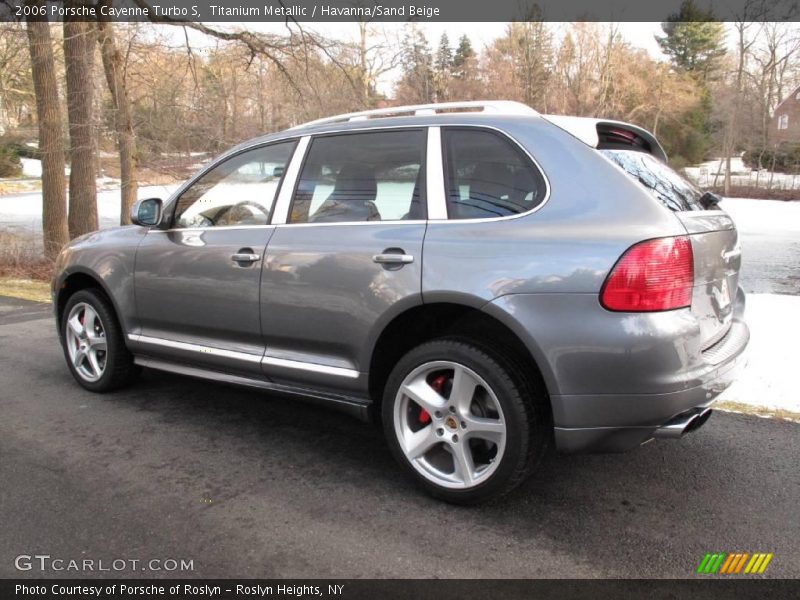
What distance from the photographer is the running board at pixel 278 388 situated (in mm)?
3396

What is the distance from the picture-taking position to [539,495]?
3213 millimetres

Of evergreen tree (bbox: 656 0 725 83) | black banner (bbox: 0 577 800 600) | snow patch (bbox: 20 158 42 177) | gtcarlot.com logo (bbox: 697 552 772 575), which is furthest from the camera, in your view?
evergreen tree (bbox: 656 0 725 83)

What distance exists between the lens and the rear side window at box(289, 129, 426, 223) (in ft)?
10.9

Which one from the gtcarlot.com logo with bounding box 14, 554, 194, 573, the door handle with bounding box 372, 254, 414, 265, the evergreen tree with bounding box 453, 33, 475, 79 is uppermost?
the evergreen tree with bounding box 453, 33, 475, 79

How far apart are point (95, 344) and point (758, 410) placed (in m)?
4.71

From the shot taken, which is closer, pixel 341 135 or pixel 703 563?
pixel 703 563

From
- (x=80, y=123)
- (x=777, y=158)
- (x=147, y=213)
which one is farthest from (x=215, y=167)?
(x=777, y=158)

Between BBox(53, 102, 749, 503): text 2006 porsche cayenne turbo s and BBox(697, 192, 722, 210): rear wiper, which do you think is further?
BBox(697, 192, 722, 210): rear wiper

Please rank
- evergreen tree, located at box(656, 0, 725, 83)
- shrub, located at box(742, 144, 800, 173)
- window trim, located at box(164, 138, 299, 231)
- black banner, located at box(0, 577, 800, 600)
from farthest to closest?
evergreen tree, located at box(656, 0, 725, 83)
shrub, located at box(742, 144, 800, 173)
window trim, located at box(164, 138, 299, 231)
black banner, located at box(0, 577, 800, 600)

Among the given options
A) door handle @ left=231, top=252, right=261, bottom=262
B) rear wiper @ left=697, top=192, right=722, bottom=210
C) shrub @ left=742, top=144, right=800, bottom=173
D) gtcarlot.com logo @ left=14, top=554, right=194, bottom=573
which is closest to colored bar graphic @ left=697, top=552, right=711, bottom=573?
rear wiper @ left=697, top=192, right=722, bottom=210

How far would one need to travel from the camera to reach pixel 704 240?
2.80 m

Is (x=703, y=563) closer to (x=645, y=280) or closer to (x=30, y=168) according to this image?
(x=645, y=280)

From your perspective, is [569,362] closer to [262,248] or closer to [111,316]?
[262,248]

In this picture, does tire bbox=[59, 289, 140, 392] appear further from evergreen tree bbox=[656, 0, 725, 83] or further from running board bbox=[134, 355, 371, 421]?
evergreen tree bbox=[656, 0, 725, 83]
